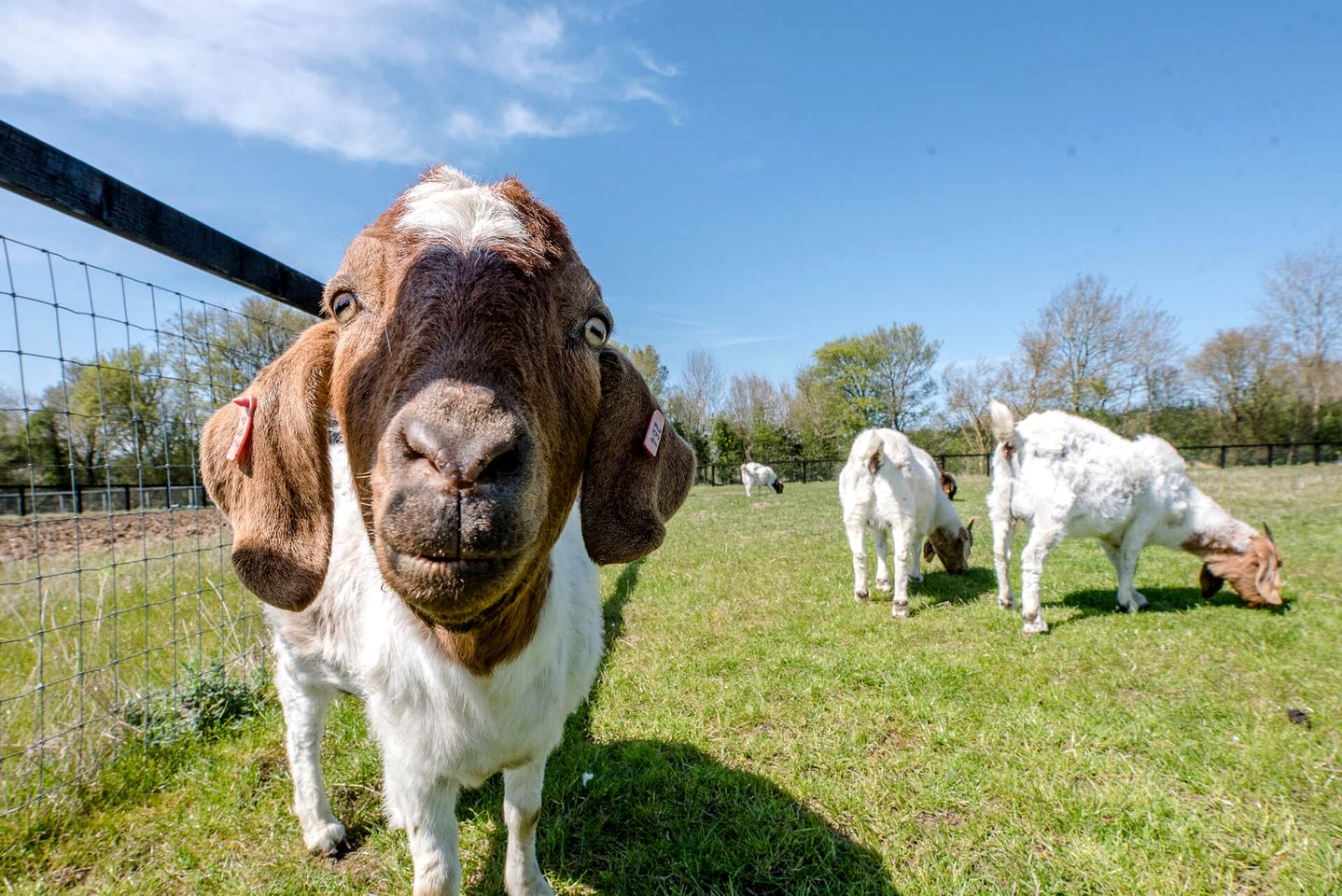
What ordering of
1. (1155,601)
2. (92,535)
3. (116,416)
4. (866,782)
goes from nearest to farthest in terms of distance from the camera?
(866,782), (116,416), (1155,601), (92,535)

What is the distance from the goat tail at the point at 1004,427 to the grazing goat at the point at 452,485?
573 centimetres

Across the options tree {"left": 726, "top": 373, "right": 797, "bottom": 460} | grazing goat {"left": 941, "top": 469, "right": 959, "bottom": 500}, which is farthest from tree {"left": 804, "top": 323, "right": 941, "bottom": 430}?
grazing goat {"left": 941, "top": 469, "right": 959, "bottom": 500}

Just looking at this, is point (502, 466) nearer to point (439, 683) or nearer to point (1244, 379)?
point (439, 683)

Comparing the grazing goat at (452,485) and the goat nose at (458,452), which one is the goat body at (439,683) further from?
the goat nose at (458,452)

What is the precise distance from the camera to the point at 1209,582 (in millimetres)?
7309

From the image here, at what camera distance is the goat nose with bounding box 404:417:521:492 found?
1.15m

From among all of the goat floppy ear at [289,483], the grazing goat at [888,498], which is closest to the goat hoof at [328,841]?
the goat floppy ear at [289,483]

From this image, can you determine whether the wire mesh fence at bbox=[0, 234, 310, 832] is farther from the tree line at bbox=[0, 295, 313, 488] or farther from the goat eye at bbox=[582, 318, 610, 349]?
the goat eye at bbox=[582, 318, 610, 349]

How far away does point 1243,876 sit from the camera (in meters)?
2.74

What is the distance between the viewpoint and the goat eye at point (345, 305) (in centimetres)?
167

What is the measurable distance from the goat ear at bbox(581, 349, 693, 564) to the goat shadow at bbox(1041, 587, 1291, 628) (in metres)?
6.47

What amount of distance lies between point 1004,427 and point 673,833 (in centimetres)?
594

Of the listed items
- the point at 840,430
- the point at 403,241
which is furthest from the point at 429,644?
the point at 840,430

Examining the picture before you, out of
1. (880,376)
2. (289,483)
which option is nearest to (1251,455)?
(880,376)
